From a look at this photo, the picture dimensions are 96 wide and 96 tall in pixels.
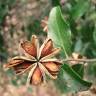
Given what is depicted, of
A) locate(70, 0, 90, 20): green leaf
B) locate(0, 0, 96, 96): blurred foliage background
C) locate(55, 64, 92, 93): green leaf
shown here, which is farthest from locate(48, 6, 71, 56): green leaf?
locate(0, 0, 96, 96): blurred foliage background

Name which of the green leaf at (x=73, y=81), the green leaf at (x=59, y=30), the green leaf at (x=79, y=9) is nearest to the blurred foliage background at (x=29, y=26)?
the green leaf at (x=79, y=9)

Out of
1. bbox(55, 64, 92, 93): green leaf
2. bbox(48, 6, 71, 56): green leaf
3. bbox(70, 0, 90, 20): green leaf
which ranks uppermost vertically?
bbox(70, 0, 90, 20): green leaf

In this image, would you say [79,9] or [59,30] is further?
[79,9]

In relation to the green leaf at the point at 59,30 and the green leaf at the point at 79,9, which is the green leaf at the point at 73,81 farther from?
the green leaf at the point at 79,9

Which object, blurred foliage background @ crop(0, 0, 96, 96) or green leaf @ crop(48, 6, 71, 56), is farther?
blurred foliage background @ crop(0, 0, 96, 96)

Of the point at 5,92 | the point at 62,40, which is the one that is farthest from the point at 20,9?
the point at 5,92

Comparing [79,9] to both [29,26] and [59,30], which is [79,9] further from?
[29,26]

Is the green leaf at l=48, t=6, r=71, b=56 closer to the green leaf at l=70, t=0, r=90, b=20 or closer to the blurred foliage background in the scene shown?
the green leaf at l=70, t=0, r=90, b=20

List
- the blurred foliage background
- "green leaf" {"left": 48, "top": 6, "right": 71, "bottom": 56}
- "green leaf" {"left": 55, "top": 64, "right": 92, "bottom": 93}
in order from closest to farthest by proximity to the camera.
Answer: "green leaf" {"left": 55, "top": 64, "right": 92, "bottom": 93} → "green leaf" {"left": 48, "top": 6, "right": 71, "bottom": 56} → the blurred foliage background

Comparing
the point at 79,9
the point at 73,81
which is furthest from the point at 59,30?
the point at 79,9
